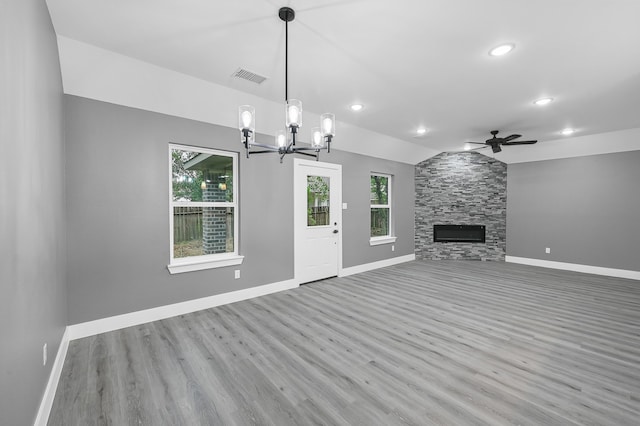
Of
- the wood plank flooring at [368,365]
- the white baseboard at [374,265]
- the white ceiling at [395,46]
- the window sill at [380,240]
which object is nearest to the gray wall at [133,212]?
the wood plank flooring at [368,365]

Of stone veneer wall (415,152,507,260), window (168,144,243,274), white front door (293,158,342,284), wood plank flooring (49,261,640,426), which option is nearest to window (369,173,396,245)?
stone veneer wall (415,152,507,260)

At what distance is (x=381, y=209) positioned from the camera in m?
6.47

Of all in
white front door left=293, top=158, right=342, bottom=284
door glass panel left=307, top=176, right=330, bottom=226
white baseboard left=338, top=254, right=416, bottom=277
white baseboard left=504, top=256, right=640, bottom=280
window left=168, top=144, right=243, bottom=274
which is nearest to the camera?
window left=168, top=144, right=243, bottom=274

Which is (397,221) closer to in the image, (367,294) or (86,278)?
(367,294)

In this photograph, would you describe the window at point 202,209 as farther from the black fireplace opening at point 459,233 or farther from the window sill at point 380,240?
the black fireplace opening at point 459,233

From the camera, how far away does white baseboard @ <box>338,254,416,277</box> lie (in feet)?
17.7

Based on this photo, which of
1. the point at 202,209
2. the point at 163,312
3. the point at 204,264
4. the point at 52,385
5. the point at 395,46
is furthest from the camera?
the point at 202,209

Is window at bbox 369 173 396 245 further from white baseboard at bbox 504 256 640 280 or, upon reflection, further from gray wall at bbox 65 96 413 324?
white baseboard at bbox 504 256 640 280

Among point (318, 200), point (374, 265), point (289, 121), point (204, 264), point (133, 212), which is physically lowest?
point (374, 265)

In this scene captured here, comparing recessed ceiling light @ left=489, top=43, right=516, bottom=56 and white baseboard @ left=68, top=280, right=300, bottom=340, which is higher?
recessed ceiling light @ left=489, top=43, right=516, bottom=56

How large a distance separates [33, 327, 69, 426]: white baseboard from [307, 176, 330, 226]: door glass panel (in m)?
3.32

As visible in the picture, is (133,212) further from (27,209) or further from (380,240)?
(380,240)

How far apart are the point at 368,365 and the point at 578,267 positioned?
19.9ft

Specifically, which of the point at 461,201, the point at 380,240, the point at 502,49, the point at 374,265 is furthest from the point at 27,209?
the point at 461,201
